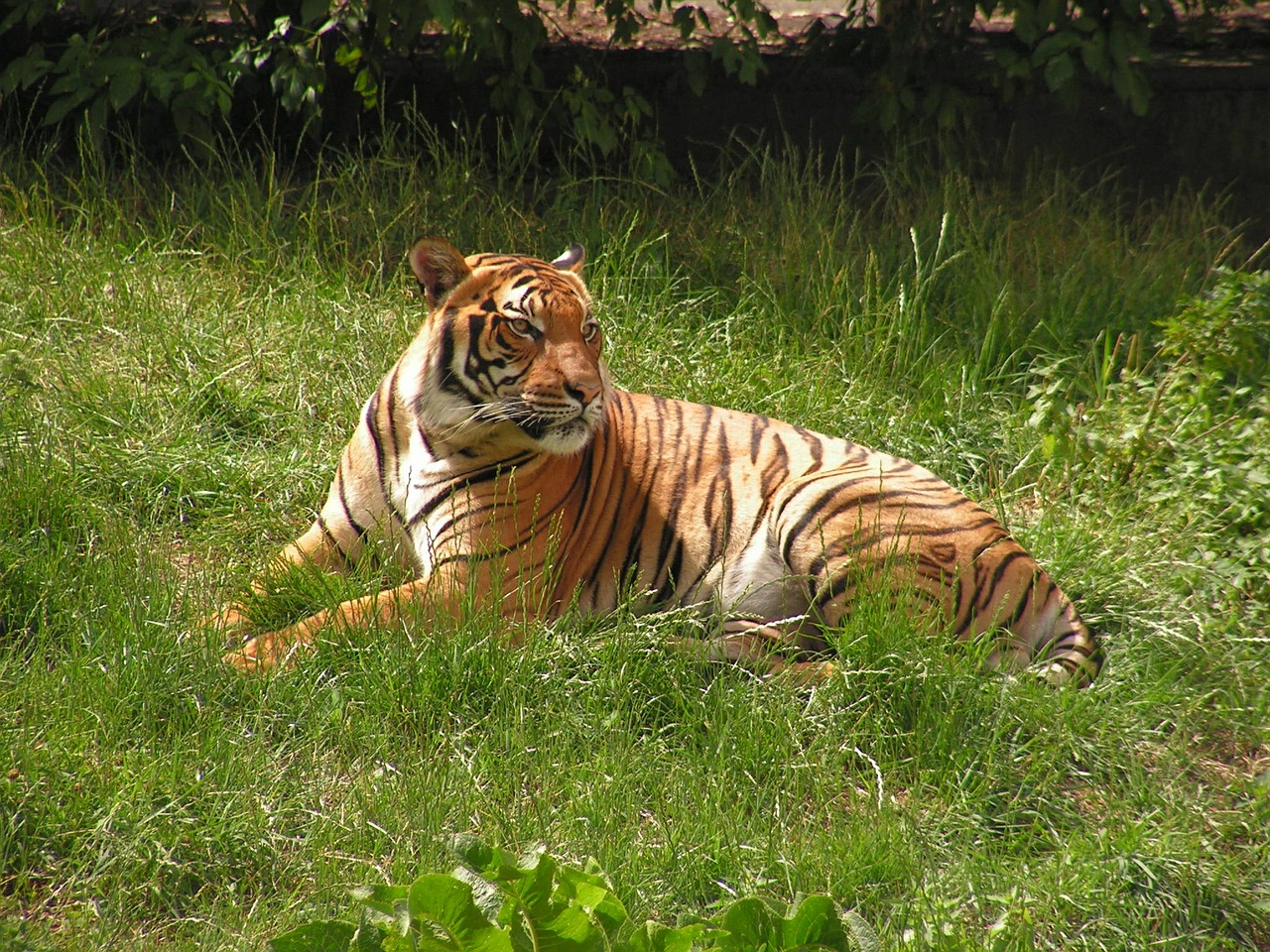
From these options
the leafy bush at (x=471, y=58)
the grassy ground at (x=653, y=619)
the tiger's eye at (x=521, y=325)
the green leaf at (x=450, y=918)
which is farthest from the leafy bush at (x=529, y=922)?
the leafy bush at (x=471, y=58)

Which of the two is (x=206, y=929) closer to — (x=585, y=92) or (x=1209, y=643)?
(x=1209, y=643)

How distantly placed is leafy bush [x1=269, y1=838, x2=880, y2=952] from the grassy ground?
1.73ft

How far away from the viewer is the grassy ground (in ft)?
9.08

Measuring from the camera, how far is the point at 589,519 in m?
3.81

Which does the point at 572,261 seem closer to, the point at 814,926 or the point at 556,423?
the point at 556,423

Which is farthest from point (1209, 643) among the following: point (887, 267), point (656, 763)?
point (887, 267)

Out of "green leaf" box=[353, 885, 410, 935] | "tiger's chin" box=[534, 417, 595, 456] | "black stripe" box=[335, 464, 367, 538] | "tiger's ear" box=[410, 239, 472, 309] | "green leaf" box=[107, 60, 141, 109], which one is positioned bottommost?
"black stripe" box=[335, 464, 367, 538]

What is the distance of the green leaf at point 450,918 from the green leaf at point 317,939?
0.14m

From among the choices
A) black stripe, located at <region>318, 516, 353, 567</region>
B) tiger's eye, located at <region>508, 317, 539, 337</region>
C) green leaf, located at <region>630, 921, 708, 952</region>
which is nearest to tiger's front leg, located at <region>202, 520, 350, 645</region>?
black stripe, located at <region>318, 516, 353, 567</region>

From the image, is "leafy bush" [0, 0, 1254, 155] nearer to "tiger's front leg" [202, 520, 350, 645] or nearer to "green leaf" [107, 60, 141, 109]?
"green leaf" [107, 60, 141, 109]

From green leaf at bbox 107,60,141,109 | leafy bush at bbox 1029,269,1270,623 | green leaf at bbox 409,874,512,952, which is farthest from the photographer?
green leaf at bbox 107,60,141,109

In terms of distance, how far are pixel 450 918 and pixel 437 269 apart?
208cm

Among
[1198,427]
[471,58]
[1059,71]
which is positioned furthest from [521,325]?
[1059,71]

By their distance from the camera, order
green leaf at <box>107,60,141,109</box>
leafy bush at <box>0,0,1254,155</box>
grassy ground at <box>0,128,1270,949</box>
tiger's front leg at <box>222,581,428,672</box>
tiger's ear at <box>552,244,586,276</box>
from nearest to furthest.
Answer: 1. grassy ground at <box>0,128,1270,949</box>
2. tiger's front leg at <box>222,581,428,672</box>
3. tiger's ear at <box>552,244,586,276</box>
4. green leaf at <box>107,60,141,109</box>
5. leafy bush at <box>0,0,1254,155</box>
